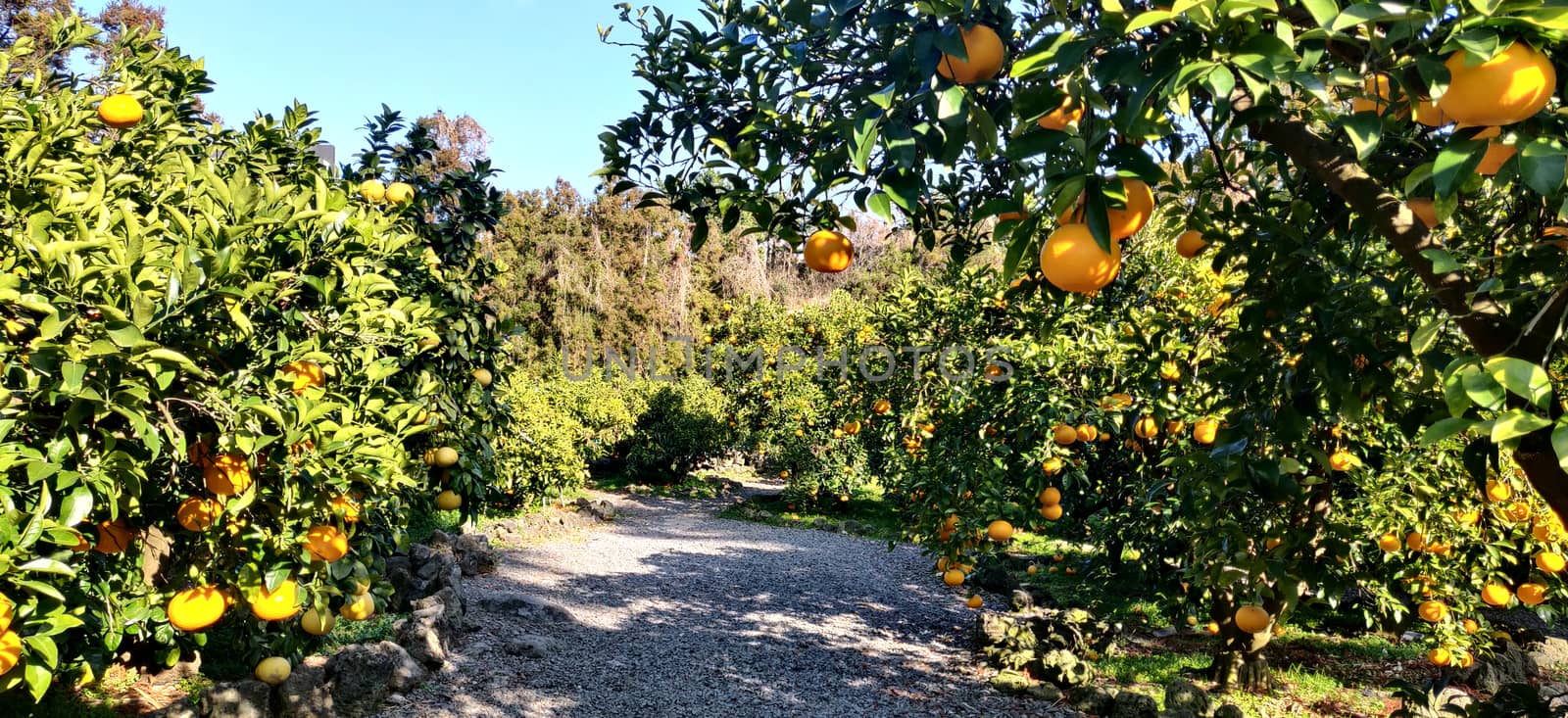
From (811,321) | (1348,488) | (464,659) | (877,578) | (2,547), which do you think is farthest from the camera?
(811,321)

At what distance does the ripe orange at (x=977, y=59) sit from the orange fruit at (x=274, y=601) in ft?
6.21

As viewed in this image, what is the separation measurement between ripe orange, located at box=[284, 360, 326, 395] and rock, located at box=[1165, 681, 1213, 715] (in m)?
4.05

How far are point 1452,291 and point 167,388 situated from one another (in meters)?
2.28

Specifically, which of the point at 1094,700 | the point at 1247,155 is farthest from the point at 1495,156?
the point at 1094,700

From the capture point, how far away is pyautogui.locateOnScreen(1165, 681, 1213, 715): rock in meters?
4.13

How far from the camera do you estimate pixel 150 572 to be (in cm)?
269

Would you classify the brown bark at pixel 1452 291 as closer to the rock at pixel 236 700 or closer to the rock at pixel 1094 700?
the rock at pixel 1094 700

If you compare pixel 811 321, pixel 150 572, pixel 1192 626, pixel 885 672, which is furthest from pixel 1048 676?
pixel 811 321

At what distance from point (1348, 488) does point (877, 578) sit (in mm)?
4506

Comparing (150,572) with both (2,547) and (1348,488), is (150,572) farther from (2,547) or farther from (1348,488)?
(1348,488)

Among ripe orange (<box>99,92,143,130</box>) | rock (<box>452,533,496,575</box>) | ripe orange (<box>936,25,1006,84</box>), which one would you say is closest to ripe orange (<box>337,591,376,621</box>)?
ripe orange (<box>99,92,143,130</box>)

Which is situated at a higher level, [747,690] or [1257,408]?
[1257,408]

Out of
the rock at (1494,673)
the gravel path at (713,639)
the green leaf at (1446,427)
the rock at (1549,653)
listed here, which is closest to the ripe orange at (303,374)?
the green leaf at (1446,427)

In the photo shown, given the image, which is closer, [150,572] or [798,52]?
[798,52]
